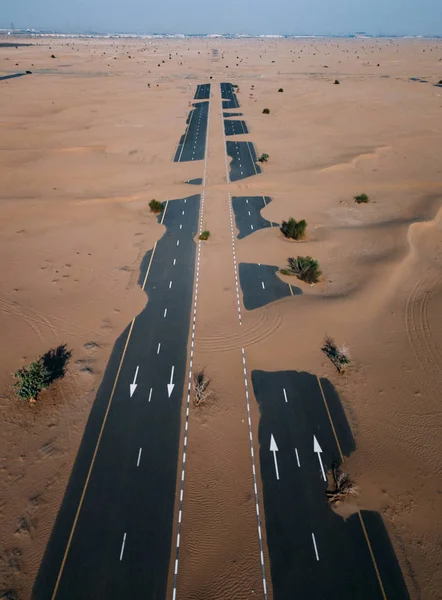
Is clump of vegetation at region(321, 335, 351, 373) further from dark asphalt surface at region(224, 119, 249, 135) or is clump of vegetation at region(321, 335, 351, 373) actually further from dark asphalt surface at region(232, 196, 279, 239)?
dark asphalt surface at region(224, 119, 249, 135)

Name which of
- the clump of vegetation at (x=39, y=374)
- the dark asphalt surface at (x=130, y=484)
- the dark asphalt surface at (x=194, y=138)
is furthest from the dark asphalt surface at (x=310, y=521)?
the dark asphalt surface at (x=194, y=138)

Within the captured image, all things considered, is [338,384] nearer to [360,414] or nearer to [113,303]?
[360,414]

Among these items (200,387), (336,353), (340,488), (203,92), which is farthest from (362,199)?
(203,92)

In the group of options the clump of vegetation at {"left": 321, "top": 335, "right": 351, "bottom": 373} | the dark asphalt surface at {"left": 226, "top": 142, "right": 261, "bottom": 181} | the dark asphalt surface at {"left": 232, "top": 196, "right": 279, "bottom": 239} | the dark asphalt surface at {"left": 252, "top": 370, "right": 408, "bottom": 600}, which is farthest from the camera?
the dark asphalt surface at {"left": 226, "top": 142, "right": 261, "bottom": 181}

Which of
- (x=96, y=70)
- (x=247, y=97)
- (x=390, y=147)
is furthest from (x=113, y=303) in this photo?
(x=96, y=70)

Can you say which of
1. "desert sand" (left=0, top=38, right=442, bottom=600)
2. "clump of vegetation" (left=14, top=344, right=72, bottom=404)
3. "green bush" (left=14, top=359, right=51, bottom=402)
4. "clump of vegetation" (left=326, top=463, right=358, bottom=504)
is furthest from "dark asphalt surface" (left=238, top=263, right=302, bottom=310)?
"green bush" (left=14, top=359, right=51, bottom=402)


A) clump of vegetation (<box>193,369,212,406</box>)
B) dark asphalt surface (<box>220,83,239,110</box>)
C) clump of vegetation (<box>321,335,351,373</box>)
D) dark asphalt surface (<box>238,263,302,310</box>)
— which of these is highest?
dark asphalt surface (<box>220,83,239,110</box>)
